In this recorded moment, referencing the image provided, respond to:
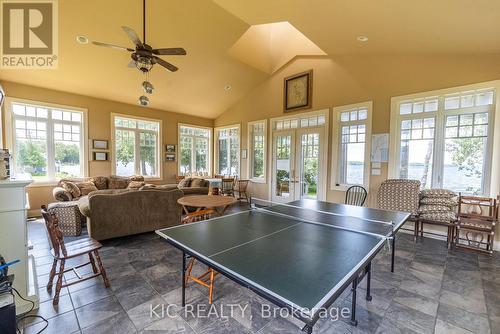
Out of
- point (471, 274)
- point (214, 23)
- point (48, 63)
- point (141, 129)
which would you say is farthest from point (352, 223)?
point (141, 129)

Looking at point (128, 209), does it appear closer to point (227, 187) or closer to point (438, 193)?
point (227, 187)

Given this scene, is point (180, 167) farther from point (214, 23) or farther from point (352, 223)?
point (352, 223)

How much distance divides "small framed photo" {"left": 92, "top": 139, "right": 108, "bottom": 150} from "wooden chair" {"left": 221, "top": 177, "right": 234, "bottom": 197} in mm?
3388

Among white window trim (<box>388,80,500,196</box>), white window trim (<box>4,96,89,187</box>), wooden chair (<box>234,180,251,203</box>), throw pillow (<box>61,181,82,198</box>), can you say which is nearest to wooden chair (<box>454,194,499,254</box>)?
white window trim (<box>388,80,500,196</box>)

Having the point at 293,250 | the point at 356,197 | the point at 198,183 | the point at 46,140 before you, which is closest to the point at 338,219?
the point at 293,250

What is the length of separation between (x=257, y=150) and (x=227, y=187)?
1589 mm

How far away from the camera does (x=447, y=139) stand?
148 inches

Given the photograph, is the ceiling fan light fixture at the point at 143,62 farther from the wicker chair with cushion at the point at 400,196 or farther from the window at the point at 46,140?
the wicker chair with cushion at the point at 400,196

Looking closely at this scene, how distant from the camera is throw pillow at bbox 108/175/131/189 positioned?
5.84 m

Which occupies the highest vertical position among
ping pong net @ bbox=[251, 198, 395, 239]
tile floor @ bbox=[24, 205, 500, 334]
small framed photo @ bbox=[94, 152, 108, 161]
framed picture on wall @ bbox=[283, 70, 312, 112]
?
framed picture on wall @ bbox=[283, 70, 312, 112]

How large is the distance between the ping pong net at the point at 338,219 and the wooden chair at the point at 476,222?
2281 millimetres

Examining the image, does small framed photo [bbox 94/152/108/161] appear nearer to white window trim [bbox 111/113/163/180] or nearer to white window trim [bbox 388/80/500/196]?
white window trim [bbox 111/113/163/180]

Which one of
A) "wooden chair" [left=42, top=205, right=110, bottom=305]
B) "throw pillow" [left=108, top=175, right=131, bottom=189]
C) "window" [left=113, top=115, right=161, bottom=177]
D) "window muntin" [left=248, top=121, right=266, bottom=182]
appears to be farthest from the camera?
"window muntin" [left=248, top=121, right=266, bottom=182]

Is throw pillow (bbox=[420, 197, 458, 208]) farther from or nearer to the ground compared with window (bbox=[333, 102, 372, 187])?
nearer to the ground
